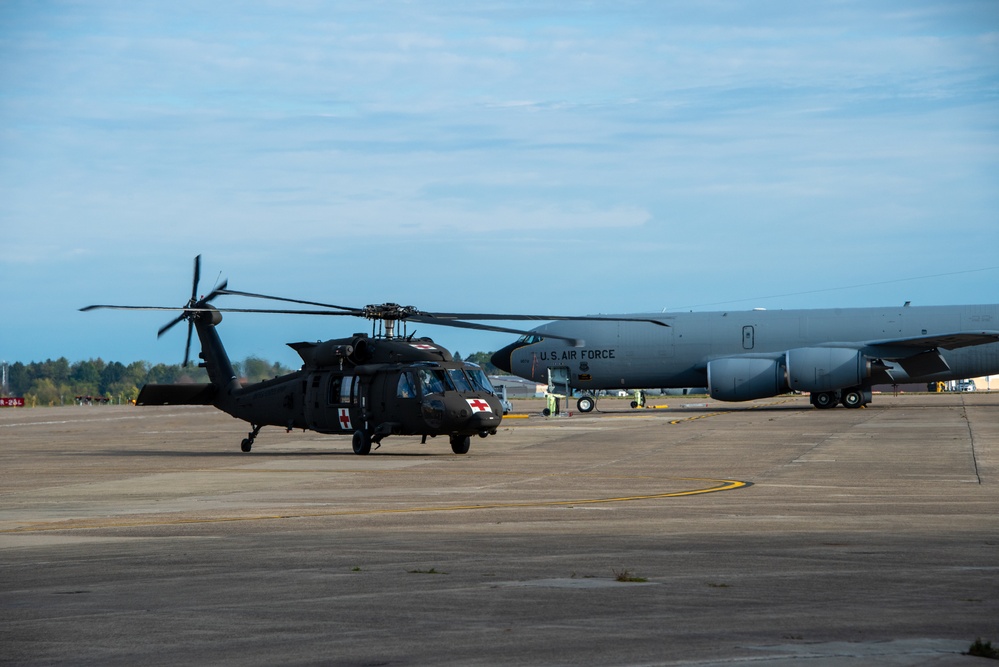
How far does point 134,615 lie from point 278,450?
24.2 metres

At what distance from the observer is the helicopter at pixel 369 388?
91.7 ft

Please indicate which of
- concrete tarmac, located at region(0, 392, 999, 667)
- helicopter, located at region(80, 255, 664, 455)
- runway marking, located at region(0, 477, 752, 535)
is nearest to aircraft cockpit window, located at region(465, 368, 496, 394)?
helicopter, located at region(80, 255, 664, 455)

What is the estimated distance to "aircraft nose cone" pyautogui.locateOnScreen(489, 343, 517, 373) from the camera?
58.7m

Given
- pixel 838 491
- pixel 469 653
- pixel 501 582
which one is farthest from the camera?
pixel 838 491

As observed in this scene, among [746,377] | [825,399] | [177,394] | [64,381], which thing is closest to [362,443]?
[177,394]

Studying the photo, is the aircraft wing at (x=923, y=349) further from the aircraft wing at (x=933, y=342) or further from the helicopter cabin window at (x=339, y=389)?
the helicopter cabin window at (x=339, y=389)

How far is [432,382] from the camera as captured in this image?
28.1 metres

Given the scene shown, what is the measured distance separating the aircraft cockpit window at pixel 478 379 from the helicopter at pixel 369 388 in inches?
1.1

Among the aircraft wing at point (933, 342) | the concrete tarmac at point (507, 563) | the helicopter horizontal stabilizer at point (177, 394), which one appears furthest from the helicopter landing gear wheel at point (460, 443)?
the aircraft wing at point (933, 342)

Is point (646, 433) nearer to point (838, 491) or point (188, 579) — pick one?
point (838, 491)

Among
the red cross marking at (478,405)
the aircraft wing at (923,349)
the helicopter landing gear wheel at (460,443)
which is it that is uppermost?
the aircraft wing at (923,349)

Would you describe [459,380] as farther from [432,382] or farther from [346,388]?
[346,388]

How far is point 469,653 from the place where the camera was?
7.37 meters

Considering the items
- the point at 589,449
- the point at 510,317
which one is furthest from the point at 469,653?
the point at 589,449
